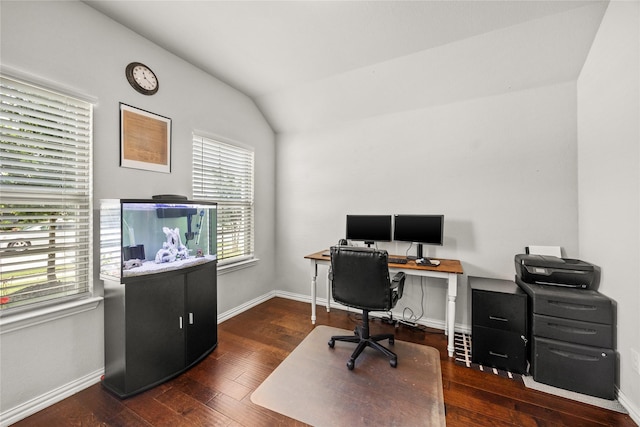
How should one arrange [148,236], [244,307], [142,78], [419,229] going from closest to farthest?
[148,236] < [142,78] < [419,229] < [244,307]

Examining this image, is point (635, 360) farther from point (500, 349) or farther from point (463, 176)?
point (463, 176)

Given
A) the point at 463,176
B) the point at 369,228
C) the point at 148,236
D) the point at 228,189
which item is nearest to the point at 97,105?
the point at 148,236

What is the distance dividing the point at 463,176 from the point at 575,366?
5.92ft

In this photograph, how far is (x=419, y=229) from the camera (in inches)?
106

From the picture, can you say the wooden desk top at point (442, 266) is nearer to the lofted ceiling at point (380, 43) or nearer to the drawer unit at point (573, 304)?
the drawer unit at point (573, 304)

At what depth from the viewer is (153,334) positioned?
1.85 m

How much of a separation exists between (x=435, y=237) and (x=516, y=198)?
892 mm

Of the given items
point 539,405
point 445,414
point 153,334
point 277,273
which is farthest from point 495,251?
point 153,334

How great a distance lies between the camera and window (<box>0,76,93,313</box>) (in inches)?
61.0

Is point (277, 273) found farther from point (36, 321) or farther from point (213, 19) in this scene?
point (213, 19)

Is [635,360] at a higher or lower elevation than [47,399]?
higher

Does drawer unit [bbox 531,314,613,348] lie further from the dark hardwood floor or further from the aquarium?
the aquarium

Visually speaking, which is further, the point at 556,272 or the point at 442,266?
the point at 442,266

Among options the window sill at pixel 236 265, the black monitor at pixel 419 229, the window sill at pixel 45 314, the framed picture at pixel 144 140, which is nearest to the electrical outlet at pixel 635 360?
the black monitor at pixel 419 229
